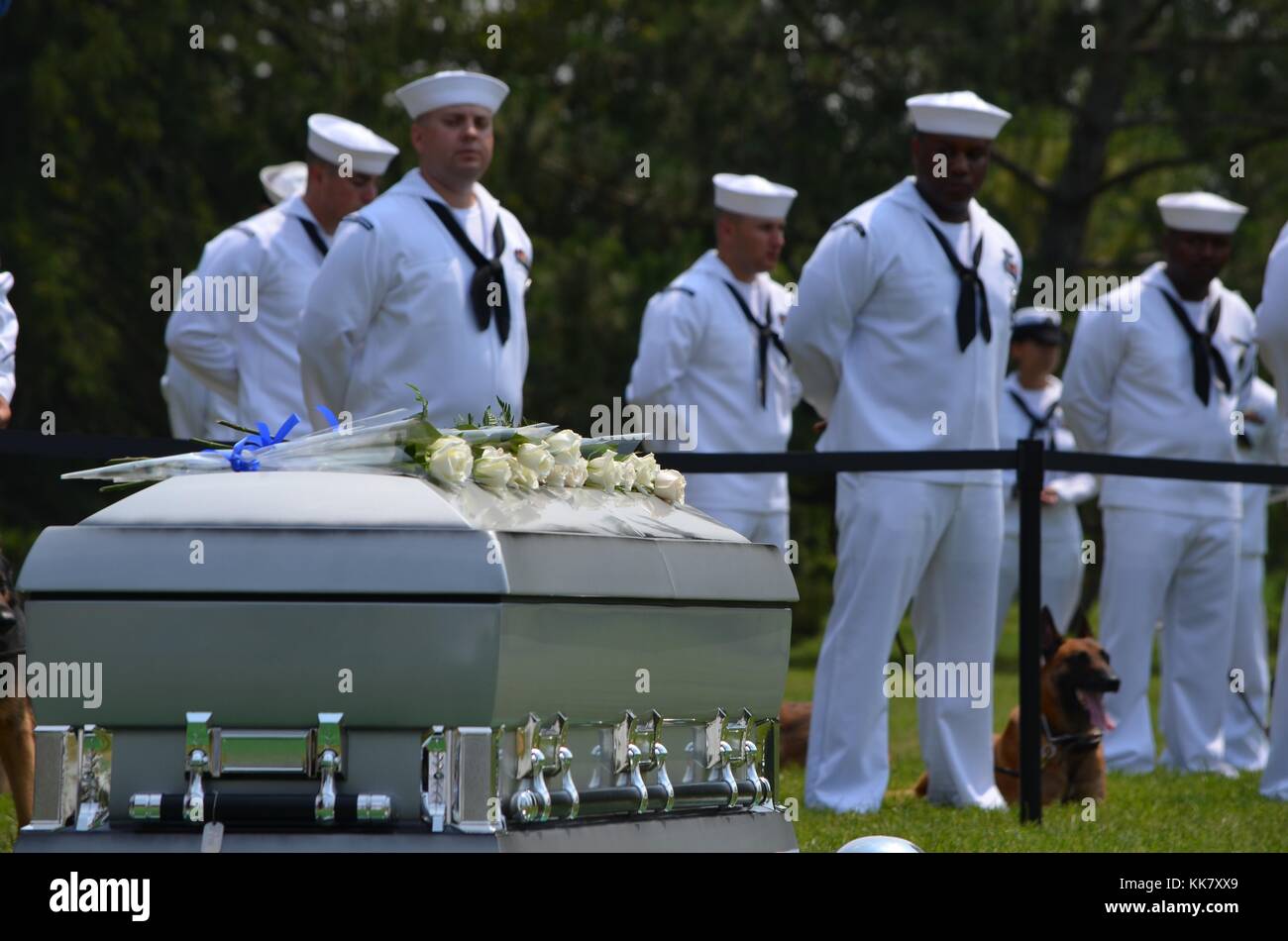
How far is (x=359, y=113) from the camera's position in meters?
21.7

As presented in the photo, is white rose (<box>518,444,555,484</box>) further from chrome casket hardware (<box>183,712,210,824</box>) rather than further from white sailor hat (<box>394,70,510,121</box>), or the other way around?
white sailor hat (<box>394,70,510,121</box>)

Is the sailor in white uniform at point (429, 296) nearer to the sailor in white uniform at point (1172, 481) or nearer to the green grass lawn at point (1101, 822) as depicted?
the green grass lawn at point (1101, 822)

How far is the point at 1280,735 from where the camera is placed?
9.26 meters

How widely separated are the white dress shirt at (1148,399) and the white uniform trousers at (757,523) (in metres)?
1.89

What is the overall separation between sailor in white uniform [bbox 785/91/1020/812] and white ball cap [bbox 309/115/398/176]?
7.16ft

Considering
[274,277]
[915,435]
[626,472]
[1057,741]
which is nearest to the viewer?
[626,472]

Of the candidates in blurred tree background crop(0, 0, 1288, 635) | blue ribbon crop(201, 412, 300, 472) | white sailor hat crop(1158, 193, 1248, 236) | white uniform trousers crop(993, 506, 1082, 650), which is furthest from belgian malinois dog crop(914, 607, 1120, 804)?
blurred tree background crop(0, 0, 1288, 635)

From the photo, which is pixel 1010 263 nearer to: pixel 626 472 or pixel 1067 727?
pixel 1067 727

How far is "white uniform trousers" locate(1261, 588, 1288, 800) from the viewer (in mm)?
9195

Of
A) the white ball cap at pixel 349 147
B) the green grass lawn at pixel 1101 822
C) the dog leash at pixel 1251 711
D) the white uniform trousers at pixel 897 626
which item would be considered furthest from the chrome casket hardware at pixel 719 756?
the dog leash at pixel 1251 711

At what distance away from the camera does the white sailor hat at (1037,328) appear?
1357 cm

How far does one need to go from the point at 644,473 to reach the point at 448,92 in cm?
299

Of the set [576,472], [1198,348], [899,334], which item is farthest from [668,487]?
[1198,348]

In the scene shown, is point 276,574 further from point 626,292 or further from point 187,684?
point 626,292
